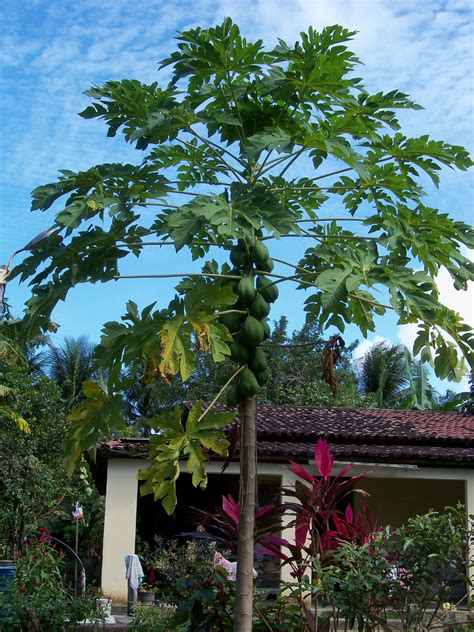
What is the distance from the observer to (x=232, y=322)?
16.3 feet

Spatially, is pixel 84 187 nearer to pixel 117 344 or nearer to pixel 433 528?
pixel 117 344

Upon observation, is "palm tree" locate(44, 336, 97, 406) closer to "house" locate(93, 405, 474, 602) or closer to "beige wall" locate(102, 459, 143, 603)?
"house" locate(93, 405, 474, 602)

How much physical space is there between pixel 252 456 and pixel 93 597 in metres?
3.40

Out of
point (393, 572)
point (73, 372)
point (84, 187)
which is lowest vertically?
point (393, 572)

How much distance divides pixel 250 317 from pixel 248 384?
385 mm

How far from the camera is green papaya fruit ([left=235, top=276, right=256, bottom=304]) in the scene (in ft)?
16.1

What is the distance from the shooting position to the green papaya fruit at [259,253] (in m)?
5.04

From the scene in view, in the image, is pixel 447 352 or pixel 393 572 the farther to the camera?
pixel 393 572

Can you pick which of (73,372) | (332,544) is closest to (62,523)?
(73,372)

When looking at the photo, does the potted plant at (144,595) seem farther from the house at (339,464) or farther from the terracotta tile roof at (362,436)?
the terracotta tile roof at (362,436)

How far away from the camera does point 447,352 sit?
5336mm

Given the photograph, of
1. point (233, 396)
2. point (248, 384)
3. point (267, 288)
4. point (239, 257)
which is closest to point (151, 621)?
point (233, 396)

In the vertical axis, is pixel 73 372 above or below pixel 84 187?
above

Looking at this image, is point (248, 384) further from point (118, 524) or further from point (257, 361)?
point (118, 524)
